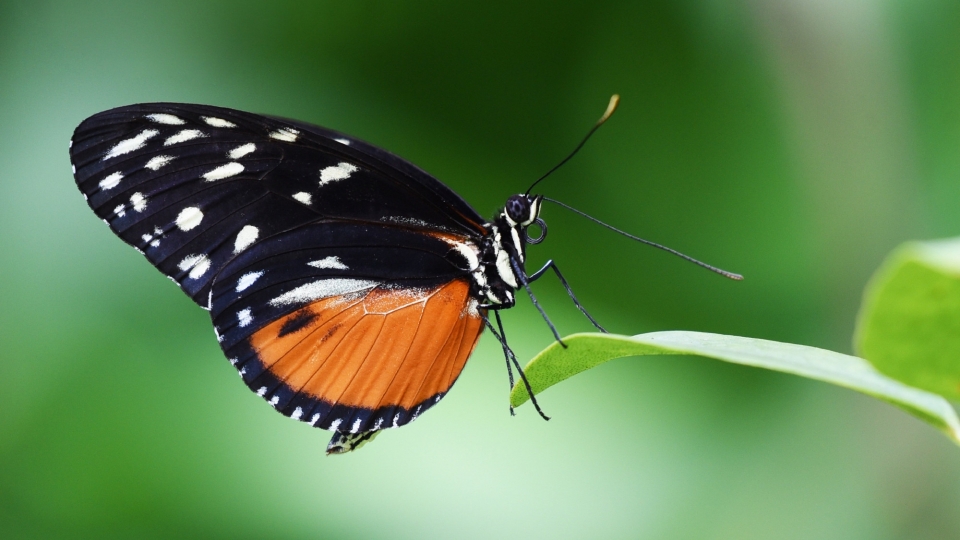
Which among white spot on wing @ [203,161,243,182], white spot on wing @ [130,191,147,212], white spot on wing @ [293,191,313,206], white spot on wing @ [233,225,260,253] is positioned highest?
white spot on wing @ [203,161,243,182]

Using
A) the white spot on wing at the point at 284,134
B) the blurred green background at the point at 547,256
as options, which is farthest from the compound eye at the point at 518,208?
the blurred green background at the point at 547,256

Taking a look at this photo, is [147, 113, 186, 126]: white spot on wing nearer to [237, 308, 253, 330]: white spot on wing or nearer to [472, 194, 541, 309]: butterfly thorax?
[237, 308, 253, 330]: white spot on wing

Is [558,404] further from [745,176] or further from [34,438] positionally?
[34,438]

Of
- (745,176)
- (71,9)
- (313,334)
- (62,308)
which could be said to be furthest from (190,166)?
(745,176)

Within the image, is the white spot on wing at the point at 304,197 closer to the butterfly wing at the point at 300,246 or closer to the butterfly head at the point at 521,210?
the butterfly wing at the point at 300,246

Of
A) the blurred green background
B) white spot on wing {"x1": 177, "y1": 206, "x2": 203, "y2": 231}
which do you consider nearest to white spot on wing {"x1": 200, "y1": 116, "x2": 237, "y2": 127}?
white spot on wing {"x1": 177, "y1": 206, "x2": 203, "y2": 231}
